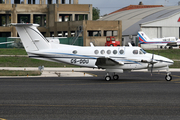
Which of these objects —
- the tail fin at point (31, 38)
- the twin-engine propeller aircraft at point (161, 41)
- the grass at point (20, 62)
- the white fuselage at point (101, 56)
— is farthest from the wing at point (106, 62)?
the twin-engine propeller aircraft at point (161, 41)

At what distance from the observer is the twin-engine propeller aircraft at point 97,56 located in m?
22.3

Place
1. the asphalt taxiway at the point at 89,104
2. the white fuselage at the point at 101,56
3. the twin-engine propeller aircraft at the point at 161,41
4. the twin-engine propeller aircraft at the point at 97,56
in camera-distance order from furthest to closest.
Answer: the twin-engine propeller aircraft at the point at 161,41, the white fuselage at the point at 101,56, the twin-engine propeller aircraft at the point at 97,56, the asphalt taxiway at the point at 89,104

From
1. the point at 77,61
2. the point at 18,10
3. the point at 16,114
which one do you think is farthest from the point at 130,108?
the point at 18,10

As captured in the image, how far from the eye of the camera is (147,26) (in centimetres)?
7356

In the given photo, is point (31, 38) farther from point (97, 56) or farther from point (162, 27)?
point (162, 27)

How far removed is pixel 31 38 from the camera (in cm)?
2503

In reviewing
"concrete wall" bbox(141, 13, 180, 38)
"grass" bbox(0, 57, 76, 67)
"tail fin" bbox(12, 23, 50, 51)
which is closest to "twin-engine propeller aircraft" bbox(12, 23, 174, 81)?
"tail fin" bbox(12, 23, 50, 51)

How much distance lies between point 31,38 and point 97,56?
5.60m

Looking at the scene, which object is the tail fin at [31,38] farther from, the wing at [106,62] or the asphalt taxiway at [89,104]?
the asphalt taxiway at [89,104]

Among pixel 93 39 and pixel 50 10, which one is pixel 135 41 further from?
pixel 50 10

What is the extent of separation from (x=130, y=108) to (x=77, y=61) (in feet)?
39.3

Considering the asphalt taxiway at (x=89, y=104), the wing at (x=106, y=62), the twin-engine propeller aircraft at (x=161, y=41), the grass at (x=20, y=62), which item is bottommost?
the asphalt taxiway at (x=89, y=104)

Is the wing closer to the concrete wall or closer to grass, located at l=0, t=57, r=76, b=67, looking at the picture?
grass, located at l=0, t=57, r=76, b=67

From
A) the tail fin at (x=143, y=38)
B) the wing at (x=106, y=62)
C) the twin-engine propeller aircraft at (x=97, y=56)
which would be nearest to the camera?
the wing at (x=106, y=62)
